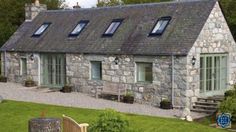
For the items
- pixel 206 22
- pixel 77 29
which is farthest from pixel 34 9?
pixel 206 22

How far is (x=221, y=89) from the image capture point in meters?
23.6

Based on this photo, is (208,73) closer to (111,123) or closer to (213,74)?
(213,74)

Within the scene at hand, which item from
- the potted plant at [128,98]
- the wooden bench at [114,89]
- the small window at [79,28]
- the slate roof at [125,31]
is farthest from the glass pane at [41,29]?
the potted plant at [128,98]

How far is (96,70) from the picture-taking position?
83.7ft

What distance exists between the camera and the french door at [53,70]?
90.7ft

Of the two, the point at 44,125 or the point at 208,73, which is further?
the point at 208,73

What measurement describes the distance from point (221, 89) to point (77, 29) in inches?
379

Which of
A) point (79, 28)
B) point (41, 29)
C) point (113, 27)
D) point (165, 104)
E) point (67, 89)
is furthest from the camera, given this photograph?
point (41, 29)

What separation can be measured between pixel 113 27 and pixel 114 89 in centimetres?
390

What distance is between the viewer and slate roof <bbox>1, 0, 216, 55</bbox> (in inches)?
874

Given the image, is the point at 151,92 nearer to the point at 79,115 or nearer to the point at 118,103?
the point at 118,103

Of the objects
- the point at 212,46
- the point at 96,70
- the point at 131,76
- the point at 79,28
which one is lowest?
the point at 131,76

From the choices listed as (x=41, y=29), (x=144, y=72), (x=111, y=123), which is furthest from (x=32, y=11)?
(x=111, y=123)

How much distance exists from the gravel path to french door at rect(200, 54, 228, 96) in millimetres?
2372
